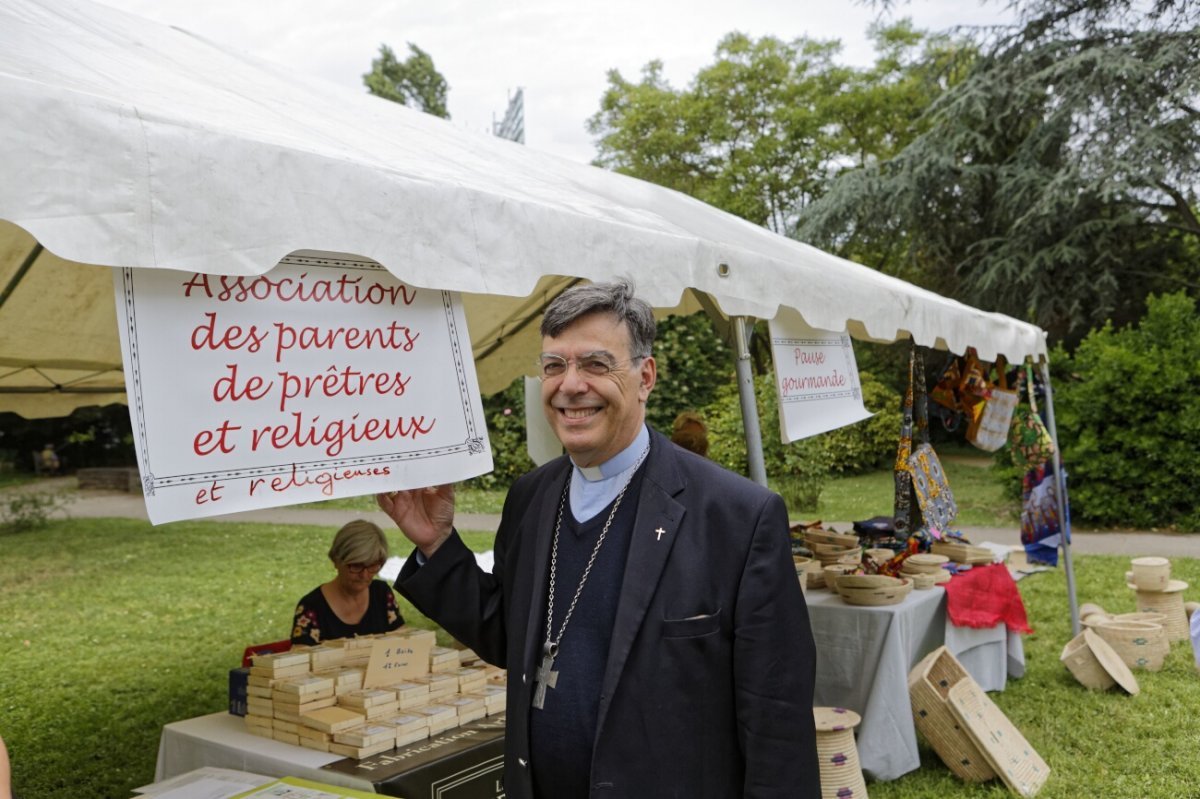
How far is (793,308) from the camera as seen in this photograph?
12.3 feet

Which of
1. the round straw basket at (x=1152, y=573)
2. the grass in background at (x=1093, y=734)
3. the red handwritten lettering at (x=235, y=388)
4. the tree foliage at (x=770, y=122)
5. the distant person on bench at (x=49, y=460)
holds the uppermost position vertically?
the tree foliage at (x=770, y=122)

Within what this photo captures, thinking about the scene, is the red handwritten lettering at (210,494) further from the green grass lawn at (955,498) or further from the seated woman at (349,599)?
the green grass lawn at (955,498)

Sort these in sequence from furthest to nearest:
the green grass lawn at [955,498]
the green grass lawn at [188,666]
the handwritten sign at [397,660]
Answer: the green grass lawn at [955,498], the green grass lawn at [188,666], the handwritten sign at [397,660]

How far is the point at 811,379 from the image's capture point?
4109mm

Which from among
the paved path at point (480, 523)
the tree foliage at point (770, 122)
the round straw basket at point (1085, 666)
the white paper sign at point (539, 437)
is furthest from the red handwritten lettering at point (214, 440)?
the tree foliage at point (770, 122)

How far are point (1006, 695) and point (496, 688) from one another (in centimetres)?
408

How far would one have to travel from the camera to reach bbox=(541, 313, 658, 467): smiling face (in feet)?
6.07

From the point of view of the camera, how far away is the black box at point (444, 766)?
2.80 metres

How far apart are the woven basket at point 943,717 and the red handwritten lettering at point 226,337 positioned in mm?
3897

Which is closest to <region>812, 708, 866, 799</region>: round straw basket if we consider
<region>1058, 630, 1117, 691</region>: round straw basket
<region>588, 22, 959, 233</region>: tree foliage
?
<region>1058, 630, 1117, 691</region>: round straw basket

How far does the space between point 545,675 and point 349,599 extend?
3.16 meters

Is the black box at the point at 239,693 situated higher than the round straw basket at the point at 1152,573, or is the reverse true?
the black box at the point at 239,693

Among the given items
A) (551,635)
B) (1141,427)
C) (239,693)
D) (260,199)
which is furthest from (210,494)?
(1141,427)

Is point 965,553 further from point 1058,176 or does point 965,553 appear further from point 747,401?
point 1058,176
